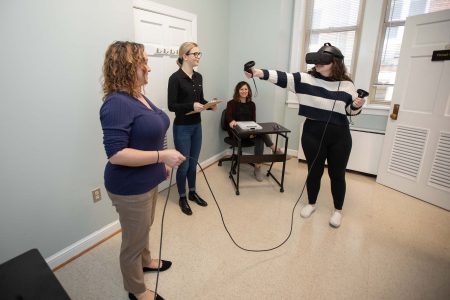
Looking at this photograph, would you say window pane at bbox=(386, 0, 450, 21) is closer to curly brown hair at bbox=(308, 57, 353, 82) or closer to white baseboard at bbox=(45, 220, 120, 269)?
curly brown hair at bbox=(308, 57, 353, 82)

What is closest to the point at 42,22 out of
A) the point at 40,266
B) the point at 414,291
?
the point at 40,266

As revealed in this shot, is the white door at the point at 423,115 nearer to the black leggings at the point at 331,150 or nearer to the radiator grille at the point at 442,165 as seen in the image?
the radiator grille at the point at 442,165

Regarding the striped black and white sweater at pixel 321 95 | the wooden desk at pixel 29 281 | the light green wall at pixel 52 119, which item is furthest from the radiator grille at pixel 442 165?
the wooden desk at pixel 29 281

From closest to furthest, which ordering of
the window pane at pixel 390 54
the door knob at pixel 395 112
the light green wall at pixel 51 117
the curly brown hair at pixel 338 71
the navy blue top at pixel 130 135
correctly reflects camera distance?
the navy blue top at pixel 130 135, the light green wall at pixel 51 117, the curly brown hair at pixel 338 71, the door knob at pixel 395 112, the window pane at pixel 390 54

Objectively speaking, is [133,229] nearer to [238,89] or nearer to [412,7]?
[238,89]

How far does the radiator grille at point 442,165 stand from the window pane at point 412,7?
4.51 feet

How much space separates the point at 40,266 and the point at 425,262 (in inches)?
89.7

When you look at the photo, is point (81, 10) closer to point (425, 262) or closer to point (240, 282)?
point (240, 282)

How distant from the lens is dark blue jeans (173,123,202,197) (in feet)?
7.13

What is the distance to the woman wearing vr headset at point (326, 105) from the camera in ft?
5.97

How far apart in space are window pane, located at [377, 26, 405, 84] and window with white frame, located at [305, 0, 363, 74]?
1.07 ft

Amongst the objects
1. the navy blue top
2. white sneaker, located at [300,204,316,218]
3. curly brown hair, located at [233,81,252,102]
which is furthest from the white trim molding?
white sneaker, located at [300,204,316,218]

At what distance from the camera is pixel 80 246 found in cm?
180

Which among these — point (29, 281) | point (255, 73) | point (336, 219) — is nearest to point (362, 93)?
point (255, 73)
